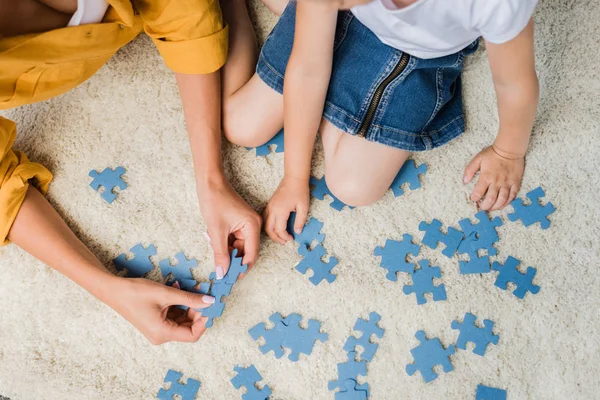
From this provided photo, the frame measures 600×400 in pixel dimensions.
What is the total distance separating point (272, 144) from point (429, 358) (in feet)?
1.90

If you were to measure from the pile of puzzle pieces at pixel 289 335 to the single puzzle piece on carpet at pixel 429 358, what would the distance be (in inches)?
7.5

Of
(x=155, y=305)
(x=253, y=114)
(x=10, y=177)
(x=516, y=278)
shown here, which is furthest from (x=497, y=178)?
(x=10, y=177)

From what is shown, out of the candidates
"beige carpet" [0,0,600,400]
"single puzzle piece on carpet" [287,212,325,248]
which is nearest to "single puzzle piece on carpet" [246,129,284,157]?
"beige carpet" [0,0,600,400]

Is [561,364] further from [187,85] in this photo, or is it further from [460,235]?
[187,85]

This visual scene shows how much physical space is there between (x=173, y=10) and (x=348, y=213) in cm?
55

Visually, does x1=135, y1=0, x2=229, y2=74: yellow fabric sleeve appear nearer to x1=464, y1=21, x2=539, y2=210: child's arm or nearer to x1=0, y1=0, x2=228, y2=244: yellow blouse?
x1=0, y1=0, x2=228, y2=244: yellow blouse

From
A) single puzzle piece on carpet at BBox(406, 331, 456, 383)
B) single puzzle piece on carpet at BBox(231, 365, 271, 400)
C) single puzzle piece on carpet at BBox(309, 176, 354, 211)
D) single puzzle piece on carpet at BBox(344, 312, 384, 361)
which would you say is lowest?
single puzzle piece on carpet at BBox(231, 365, 271, 400)

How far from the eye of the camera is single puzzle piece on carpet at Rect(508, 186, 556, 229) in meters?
1.19

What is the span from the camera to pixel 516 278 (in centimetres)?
117

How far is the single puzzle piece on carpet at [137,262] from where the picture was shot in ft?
4.08

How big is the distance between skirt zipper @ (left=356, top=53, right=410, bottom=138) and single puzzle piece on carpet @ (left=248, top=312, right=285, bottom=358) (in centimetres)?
43

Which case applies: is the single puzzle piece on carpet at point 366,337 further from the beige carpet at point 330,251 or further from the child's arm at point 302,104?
the child's arm at point 302,104

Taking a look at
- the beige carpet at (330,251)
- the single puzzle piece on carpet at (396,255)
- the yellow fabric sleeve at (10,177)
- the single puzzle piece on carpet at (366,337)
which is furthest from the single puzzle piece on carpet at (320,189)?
the yellow fabric sleeve at (10,177)

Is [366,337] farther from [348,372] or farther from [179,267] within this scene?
[179,267]
